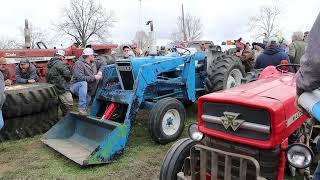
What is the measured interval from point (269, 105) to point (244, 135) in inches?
12.4

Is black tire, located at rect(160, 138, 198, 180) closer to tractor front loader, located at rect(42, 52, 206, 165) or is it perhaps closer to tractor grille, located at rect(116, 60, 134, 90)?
tractor front loader, located at rect(42, 52, 206, 165)


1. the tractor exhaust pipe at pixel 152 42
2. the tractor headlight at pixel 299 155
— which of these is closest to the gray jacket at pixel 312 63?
the tractor headlight at pixel 299 155

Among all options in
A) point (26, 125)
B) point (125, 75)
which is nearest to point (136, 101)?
point (125, 75)

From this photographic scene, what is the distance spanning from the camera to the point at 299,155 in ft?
8.75

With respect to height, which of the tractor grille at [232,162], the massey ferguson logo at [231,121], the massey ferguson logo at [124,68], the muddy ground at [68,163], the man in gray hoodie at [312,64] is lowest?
the muddy ground at [68,163]

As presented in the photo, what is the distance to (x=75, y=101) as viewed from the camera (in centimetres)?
1041

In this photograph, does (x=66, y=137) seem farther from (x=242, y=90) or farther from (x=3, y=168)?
(x=242, y=90)

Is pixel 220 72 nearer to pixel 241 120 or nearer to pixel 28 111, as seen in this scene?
pixel 28 111

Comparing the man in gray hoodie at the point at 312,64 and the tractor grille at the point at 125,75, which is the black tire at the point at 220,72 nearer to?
the tractor grille at the point at 125,75

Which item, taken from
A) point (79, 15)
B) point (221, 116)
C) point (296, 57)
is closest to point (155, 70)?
point (221, 116)

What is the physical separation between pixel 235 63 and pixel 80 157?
357 centimetres

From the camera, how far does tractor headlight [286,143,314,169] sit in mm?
2621

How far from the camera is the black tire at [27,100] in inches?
259

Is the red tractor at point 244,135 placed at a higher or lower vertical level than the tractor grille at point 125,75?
lower
